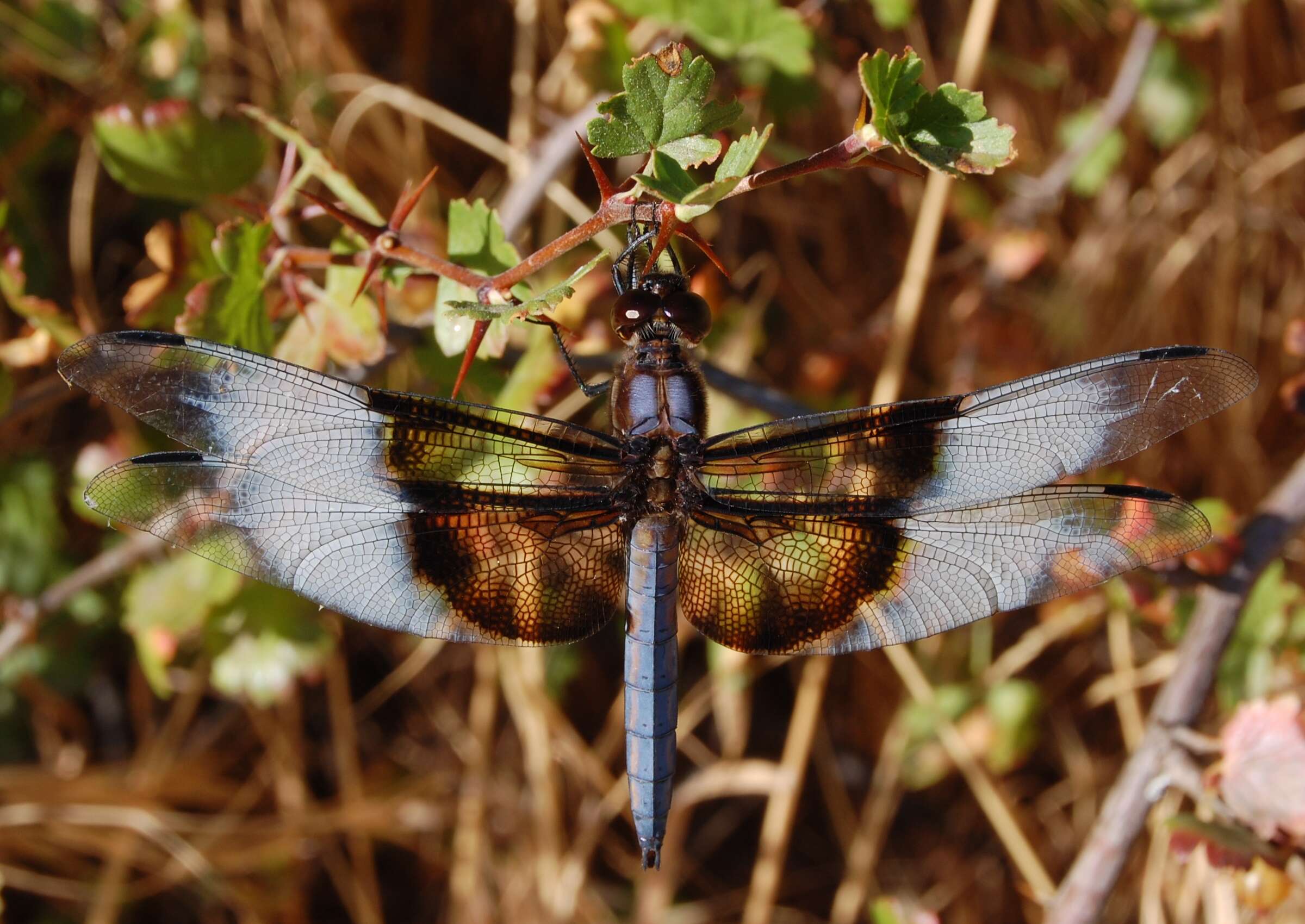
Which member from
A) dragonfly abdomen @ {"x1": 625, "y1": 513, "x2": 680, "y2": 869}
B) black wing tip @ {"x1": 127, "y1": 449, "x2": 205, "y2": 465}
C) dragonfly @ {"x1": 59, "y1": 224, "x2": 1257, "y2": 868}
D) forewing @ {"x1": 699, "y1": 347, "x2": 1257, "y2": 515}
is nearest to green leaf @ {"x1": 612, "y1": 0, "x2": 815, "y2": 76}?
dragonfly @ {"x1": 59, "y1": 224, "x2": 1257, "y2": 868}

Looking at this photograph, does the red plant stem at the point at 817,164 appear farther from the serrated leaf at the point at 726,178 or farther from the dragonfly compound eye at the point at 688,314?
the dragonfly compound eye at the point at 688,314

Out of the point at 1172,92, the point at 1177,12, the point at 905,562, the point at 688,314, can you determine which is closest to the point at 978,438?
the point at 905,562

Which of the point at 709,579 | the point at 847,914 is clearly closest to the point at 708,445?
the point at 709,579

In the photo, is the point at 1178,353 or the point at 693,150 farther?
the point at 1178,353

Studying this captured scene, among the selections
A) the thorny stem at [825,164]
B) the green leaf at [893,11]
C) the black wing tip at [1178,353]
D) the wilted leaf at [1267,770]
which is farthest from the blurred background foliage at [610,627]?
the thorny stem at [825,164]

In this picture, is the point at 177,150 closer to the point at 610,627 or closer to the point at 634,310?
the point at 634,310

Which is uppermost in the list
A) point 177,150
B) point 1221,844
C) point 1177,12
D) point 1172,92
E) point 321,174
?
point 1172,92

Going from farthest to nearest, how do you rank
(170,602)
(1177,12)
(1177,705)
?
(1177,12) → (170,602) → (1177,705)
